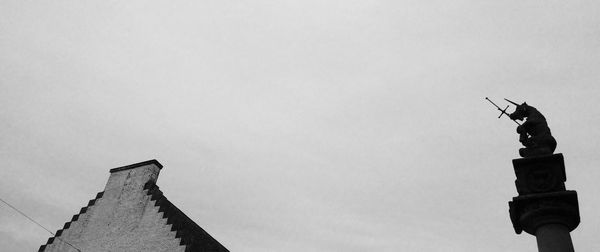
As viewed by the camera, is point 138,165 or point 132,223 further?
point 138,165

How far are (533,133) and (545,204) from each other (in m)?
1.88

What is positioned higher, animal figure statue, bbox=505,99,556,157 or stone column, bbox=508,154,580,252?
animal figure statue, bbox=505,99,556,157

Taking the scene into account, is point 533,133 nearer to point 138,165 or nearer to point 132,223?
point 132,223

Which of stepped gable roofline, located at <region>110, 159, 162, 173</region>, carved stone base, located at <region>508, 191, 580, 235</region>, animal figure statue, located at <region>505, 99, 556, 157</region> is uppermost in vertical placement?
stepped gable roofline, located at <region>110, 159, 162, 173</region>

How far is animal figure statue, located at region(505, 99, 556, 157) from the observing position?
889cm

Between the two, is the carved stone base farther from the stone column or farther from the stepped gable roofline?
the stepped gable roofline

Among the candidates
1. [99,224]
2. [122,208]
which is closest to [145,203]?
[122,208]

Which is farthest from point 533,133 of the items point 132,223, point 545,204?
point 132,223

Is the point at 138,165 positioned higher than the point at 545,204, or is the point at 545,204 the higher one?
the point at 138,165

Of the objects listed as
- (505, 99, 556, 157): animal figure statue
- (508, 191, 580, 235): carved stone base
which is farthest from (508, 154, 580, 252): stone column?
(505, 99, 556, 157): animal figure statue

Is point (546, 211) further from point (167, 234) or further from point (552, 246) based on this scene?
point (167, 234)

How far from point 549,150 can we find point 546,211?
1430 millimetres

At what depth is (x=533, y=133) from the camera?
9.39m

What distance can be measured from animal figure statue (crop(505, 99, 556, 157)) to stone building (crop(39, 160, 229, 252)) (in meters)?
11.7
